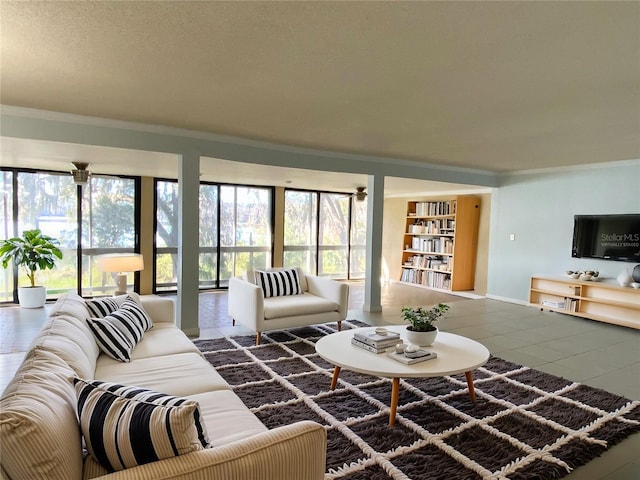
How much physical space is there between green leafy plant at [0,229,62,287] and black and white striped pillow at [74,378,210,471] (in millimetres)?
5308

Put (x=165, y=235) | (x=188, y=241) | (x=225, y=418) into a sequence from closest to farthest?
(x=225, y=418) < (x=188, y=241) < (x=165, y=235)

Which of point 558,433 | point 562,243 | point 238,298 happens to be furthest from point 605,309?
point 238,298

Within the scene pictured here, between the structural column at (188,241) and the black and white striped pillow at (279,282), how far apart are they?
744 mm

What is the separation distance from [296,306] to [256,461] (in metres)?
3.08

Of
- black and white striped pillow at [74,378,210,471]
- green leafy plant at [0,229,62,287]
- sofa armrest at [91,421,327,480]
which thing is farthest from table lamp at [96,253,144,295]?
sofa armrest at [91,421,327,480]

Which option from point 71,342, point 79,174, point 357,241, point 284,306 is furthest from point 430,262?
point 71,342

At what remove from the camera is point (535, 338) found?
460cm

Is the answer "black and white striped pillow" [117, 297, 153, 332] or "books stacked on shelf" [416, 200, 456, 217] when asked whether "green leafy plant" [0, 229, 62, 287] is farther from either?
"books stacked on shelf" [416, 200, 456, 217]

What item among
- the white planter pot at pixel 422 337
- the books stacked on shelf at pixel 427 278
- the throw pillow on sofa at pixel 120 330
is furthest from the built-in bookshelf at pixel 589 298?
the throw pillow on sofa at pixel 120 330

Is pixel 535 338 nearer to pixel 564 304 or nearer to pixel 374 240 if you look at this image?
pixel 564 304

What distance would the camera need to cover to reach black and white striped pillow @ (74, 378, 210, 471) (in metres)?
1.21

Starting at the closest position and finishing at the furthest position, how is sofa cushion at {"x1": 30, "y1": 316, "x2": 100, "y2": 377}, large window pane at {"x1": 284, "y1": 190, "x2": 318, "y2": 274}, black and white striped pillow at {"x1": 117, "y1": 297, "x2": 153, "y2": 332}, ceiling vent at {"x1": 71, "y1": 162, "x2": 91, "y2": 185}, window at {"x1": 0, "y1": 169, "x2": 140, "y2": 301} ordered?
sofa cushion at {"x1": 30, "y1": 316, "x2": 100, "y2": 377} → black and white striped pillow at {"x1": 117, "y1": 297, "x2": 153, "y2": 332} → ceiling vent at {"x1": 71, "y1": 162, "x2": 91, "y2": 185} → window at {"x1": 0, "y1": 169, "x2": 140, "y2": 301} → large window pane at {"x1": 284, "y1": 190, "x2": 318, "y2": 274}

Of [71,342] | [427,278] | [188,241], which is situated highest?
[188,241]

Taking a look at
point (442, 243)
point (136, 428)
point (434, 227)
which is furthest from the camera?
point (434, 227)
